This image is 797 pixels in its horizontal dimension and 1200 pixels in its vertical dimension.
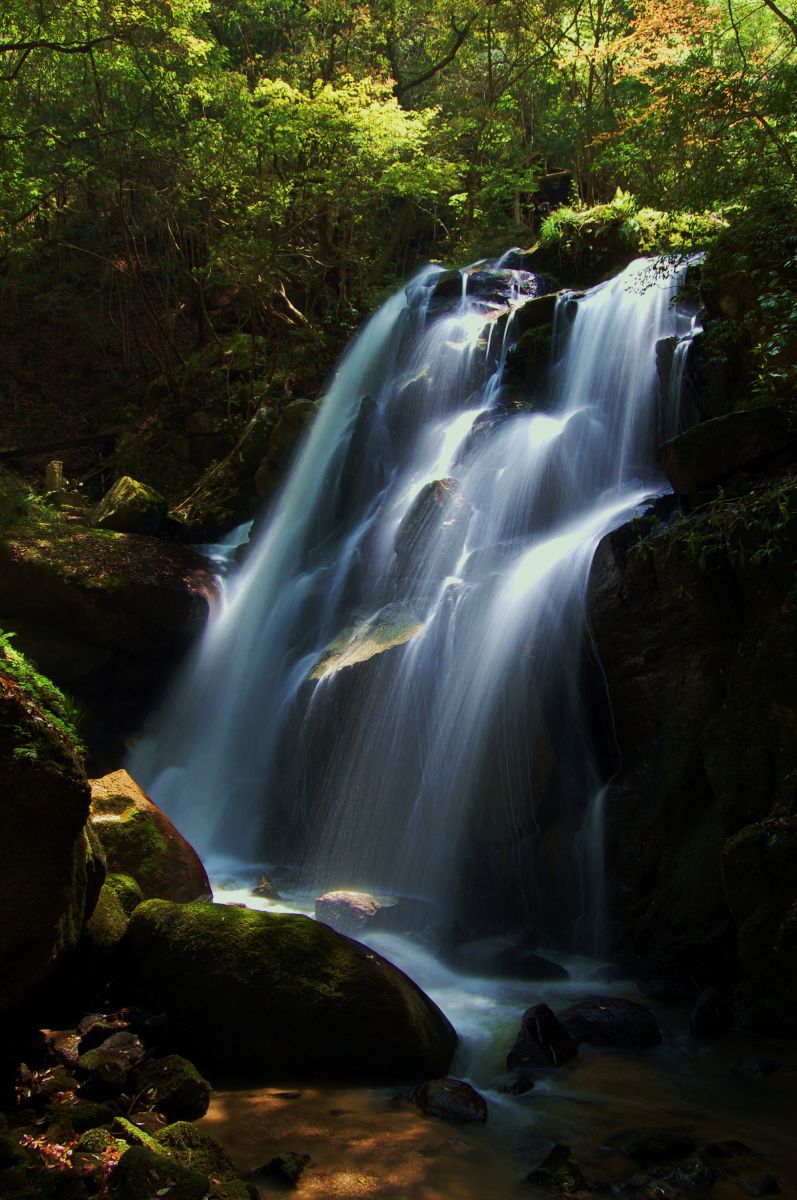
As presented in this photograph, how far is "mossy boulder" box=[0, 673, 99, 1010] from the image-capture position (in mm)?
4062

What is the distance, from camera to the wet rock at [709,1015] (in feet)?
18.0

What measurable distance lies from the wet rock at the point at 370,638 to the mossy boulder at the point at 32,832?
5682 mm

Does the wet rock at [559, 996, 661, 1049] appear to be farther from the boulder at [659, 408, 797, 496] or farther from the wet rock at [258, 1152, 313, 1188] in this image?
the boulder at [659, 408, 797, 496]

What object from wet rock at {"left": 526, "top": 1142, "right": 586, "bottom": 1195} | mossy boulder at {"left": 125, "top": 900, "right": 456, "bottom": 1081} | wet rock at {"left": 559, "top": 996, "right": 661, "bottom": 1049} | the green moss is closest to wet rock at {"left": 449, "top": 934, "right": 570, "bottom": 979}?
wet rock at {"left": 559, "top": 996, "right": 661, "bottom": 1049}

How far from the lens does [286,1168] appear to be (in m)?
3.81

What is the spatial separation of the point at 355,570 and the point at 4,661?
7568mm

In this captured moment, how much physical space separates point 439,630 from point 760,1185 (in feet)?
20.8

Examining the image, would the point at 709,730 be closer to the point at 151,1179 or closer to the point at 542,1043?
the point at 542,1043

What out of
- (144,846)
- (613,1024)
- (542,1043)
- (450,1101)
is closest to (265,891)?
(144,846)

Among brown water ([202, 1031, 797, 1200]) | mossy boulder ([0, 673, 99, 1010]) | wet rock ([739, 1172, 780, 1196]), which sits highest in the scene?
mossy boulder ([0, 673, 99, 1010])

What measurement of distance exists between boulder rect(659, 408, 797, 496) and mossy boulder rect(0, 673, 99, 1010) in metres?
5.62

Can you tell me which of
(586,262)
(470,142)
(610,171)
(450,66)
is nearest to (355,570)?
(586,262)

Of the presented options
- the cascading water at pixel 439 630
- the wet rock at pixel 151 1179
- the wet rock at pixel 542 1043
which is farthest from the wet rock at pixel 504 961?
the wet rock at pixel 151 1179

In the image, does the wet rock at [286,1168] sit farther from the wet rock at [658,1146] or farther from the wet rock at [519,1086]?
the wet rock at [658,1146]
